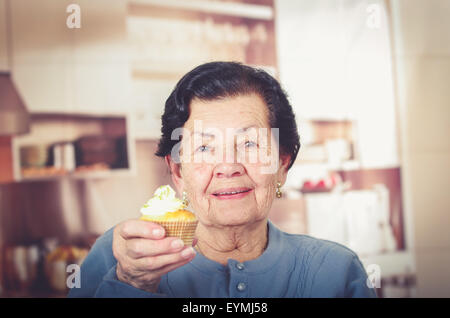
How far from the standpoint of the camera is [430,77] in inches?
94.2

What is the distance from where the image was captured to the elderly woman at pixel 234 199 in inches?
42.3

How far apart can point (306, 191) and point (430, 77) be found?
1.01 m

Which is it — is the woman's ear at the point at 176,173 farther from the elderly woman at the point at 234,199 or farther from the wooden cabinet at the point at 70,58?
the wooden cabinet at the point at 70,58

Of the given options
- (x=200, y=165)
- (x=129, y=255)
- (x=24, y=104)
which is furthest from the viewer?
(x=24, y=104)

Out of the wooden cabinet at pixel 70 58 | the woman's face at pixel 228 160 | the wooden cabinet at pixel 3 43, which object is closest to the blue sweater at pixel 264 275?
the woman's face at pixel 228 160

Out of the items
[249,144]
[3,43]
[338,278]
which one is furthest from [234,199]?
[3,43]

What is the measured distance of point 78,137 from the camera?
222 centimetres

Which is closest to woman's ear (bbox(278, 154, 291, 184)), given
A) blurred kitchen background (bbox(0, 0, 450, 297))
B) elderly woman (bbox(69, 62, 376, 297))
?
elderly woman (bbox(69, 62, 376, 297))

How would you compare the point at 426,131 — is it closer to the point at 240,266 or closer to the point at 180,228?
the point at 240,266

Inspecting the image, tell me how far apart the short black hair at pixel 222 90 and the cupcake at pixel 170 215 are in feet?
0.64

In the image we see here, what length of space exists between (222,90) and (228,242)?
1.42ft

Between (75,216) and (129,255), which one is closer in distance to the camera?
(129,255)
